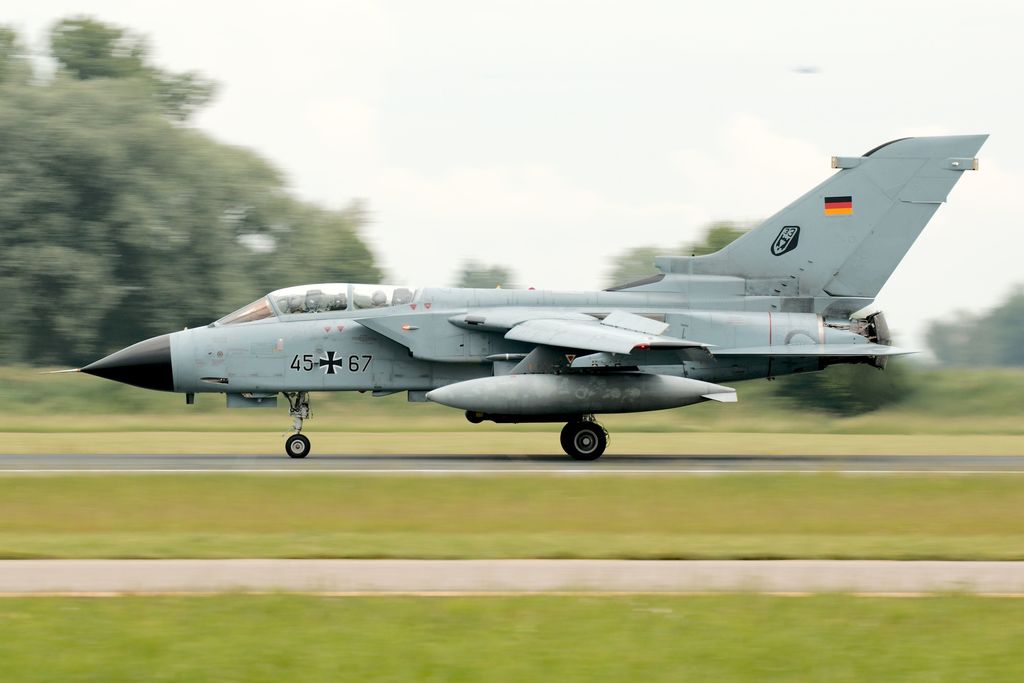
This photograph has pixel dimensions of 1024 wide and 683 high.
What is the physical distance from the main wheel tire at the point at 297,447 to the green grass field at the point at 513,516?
4080mm

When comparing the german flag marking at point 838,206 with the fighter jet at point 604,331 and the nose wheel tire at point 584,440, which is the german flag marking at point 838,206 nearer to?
the fighter jet at point 604,331

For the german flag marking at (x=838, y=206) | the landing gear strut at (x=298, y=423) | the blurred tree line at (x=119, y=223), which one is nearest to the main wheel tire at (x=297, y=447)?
the landing gear strut at (x=298, y=423)

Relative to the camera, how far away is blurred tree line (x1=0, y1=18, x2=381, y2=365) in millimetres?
47219

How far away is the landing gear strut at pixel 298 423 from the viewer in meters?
22.3

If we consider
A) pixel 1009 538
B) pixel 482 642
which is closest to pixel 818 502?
pixel 1009 538

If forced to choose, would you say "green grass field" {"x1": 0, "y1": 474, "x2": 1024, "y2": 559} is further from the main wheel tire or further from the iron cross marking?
the iron cross marking

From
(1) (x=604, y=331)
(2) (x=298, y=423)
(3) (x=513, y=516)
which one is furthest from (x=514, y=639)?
(2) (x=298, y=423)

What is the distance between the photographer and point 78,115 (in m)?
50.0

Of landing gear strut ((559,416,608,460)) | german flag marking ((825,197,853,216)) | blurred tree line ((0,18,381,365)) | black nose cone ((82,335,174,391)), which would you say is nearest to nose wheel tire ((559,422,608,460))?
landing gear strut ((559,416,608,460))

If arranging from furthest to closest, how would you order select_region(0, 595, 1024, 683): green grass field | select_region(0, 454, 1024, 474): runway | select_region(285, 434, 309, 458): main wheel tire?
select_region(285, 434, 309, 458): main wheel tire
select_region(0, 454, 1024, 474): runway
select_region(0, 595, 1024, 683): green grass field

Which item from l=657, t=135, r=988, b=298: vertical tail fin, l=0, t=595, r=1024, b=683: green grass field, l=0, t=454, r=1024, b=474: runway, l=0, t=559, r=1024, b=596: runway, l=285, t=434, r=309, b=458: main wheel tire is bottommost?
l=0, t=595, r=1024, b=683: green grass field

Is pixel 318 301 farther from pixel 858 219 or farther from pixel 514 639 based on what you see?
pixel 514 639

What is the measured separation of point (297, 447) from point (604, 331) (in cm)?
552

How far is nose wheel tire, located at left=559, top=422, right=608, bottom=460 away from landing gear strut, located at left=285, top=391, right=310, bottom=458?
441cm
